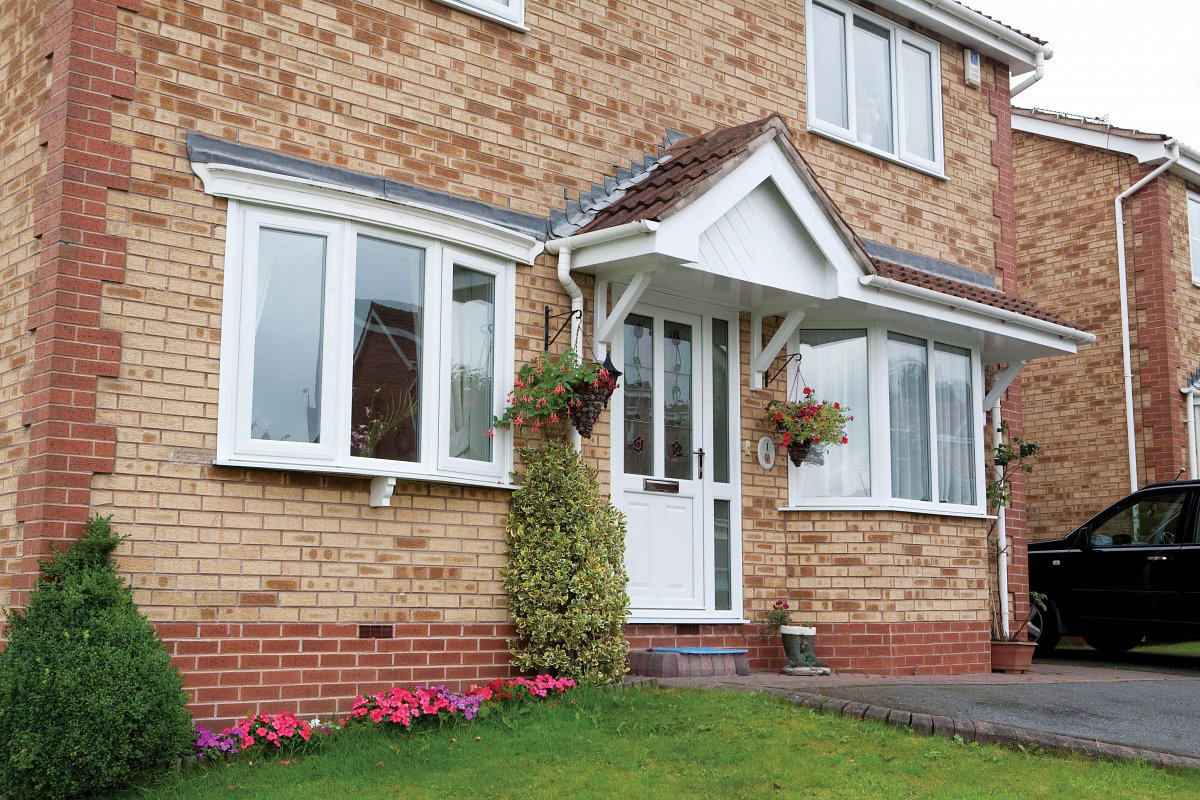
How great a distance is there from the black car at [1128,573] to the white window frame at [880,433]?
233 cm

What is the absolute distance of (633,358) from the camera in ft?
31.7

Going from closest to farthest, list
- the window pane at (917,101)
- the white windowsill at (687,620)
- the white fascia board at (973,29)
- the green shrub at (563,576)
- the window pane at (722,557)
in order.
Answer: the green shrub at (563,576), the white windowsill at (687,620), the window pane at (722,557), the white fascia board at (973,29), the window pane at (917,101)

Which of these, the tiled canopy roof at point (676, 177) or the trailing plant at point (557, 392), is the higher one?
the tiled canopy roof at point (676, 177)

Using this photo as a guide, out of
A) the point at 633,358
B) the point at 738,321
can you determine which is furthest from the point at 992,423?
the point at 633,358

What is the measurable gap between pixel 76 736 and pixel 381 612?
7.45 feet

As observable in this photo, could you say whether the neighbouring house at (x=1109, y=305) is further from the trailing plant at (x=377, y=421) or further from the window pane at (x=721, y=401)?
the trailing plant at (x=377, y=421)

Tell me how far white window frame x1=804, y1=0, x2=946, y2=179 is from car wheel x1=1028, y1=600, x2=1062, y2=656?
4859mm

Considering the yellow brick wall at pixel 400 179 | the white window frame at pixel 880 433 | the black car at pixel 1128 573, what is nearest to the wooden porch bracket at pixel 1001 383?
the white window frame at pixel 880 433

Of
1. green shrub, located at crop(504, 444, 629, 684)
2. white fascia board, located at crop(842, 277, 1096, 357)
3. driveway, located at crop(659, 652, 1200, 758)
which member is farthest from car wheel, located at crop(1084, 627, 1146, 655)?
green shrub, located at crop(504, 444, 629, 684)

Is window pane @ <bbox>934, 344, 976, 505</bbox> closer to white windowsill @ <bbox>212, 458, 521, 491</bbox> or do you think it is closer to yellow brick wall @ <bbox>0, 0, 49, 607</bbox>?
white windowsill @ <bbox>212, 458, 521, 491</bbox>

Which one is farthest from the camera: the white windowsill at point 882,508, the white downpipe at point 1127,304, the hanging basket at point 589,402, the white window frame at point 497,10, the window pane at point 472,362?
the white downpipe at point 1127,304

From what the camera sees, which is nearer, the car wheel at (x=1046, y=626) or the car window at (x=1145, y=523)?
→ the car window at (x=1145, y=523)

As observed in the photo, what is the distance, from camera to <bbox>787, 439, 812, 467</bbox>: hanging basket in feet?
33.4

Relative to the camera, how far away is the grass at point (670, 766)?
5762 millimetres
